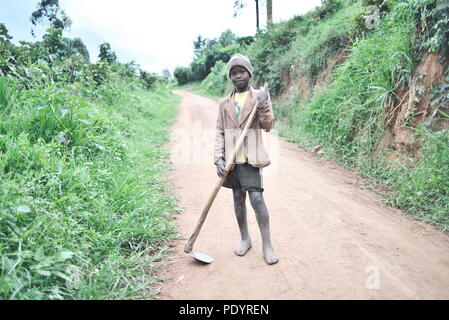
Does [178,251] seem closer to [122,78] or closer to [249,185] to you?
[249,185]

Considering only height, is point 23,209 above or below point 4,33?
below

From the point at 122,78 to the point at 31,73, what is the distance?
7118 mm

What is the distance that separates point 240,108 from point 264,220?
96cm

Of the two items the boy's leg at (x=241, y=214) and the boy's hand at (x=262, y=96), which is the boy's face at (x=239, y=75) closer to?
the boy's hand at (x=262, y=96)

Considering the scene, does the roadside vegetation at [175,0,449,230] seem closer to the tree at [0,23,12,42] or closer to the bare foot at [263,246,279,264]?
the bare foot at [263,246,279,264]

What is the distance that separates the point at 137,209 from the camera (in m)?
3.16

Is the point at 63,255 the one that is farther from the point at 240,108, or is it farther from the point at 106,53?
the point at 106,53

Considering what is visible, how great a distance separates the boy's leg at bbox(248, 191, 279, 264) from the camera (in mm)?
2564

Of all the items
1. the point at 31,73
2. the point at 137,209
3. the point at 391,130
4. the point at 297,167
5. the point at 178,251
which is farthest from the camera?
the point at 297,167

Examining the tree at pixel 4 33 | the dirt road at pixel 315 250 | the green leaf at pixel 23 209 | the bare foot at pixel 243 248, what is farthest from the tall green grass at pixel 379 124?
the tree at pixel 4 33

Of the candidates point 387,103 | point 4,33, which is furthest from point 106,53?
point 387,103

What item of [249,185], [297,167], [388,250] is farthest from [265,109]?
[297,167]

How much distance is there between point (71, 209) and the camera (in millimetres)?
2645

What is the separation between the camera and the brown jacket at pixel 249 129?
99.7 inches
